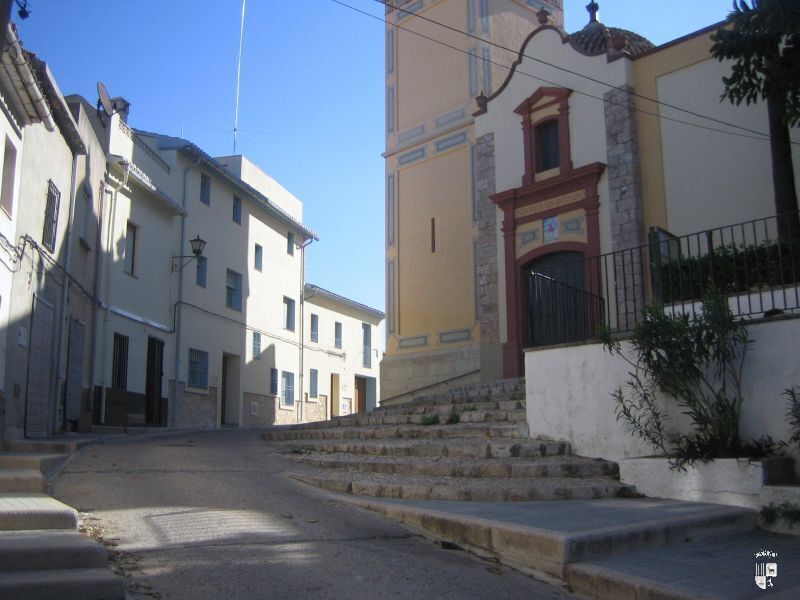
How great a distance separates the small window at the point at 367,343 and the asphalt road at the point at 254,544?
26302mm

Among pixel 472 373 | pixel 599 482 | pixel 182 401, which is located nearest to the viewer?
pixel 599 482

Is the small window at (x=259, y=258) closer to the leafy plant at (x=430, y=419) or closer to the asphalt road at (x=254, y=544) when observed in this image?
the leafy plant at (x=430, y=419)

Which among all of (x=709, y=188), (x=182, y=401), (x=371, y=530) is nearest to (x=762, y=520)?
(x=371, y=530)

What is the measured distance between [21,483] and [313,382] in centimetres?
2232

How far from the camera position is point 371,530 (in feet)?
20.0

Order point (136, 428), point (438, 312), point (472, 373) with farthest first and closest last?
point (438, 312) → point (472, 373) → point (136, 428)

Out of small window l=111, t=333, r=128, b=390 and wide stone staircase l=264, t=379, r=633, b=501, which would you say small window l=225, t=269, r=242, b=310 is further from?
wide stone staircase l=264, t=379, r=633, b=501

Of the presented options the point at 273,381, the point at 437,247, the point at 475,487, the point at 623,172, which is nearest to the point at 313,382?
the point at 273,381

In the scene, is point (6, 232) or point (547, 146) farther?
point (547, 146)

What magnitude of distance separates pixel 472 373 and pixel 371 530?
35.7 feet

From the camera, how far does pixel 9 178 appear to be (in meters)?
10.1

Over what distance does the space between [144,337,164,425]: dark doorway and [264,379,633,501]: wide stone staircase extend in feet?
24.9

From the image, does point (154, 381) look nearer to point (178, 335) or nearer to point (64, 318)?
point (178, 335)

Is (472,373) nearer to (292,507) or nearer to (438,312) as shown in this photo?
(438,312)
